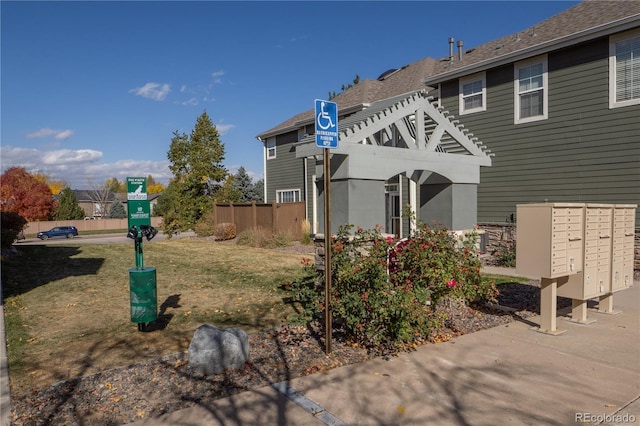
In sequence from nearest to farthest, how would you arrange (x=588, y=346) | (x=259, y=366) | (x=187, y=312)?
(x=259, y=366) < (x=588, y=346) < (x=187, y=312)

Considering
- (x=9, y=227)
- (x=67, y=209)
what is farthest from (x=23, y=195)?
(x=9, y=227)

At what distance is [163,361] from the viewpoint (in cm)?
462

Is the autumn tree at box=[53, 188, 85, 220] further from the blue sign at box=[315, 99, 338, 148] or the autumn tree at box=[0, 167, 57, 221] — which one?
the blue sign at box=[315, 99, 338, 148]

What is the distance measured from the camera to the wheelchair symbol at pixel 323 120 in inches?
179

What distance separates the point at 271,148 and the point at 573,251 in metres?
19.4

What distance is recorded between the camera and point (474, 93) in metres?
14.0

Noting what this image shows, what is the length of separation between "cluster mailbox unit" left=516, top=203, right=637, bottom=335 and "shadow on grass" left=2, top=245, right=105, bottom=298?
927cm

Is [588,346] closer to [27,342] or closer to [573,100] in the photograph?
[27,342]

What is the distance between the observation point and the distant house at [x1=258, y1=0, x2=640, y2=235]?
668 cm

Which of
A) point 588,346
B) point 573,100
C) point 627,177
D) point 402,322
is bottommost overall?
point 588,346

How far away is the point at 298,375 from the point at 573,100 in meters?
11.2

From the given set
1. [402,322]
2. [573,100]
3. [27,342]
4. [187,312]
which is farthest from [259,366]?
[573,100]

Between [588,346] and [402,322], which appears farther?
[588,346]

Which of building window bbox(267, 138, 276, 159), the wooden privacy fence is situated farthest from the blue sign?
building window bbox(267, 138, 276, 159)
